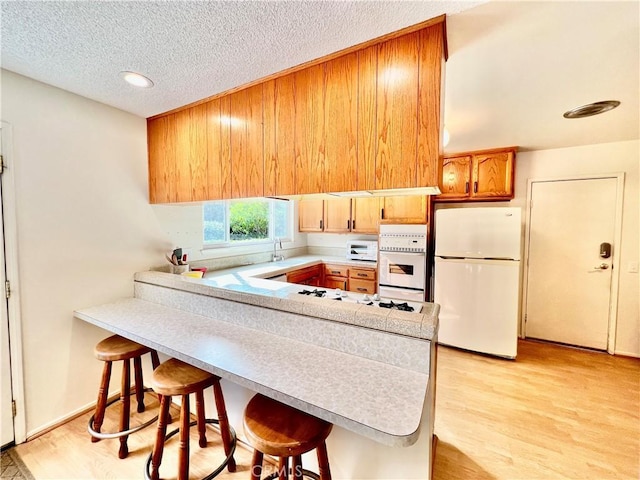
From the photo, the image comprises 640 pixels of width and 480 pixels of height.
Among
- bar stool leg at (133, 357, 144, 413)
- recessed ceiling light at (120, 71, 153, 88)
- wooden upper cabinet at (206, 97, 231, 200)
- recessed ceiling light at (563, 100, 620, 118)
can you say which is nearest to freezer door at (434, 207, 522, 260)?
recessed ceiling light at (563, 100, 620, 118)

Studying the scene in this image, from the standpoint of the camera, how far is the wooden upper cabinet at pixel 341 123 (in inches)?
53.4

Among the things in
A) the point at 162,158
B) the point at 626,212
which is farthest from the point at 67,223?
the point at 626,212

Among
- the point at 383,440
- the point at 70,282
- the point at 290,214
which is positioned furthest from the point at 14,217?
the point at 290,214

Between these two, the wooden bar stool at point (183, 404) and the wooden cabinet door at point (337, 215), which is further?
the wooden cabinet door at point (337, 215)

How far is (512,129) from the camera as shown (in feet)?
8.63

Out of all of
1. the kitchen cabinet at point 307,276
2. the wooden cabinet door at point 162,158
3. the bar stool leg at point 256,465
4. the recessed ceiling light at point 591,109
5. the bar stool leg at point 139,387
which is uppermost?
the recessed ceiling light at point 591,109

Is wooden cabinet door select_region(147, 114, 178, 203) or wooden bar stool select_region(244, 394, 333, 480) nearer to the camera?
wooden bar stool select_region(244, 394, 333, 480)

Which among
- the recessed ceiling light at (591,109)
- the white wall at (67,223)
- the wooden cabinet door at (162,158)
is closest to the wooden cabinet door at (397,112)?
the wooden cabinet door at (162,158)

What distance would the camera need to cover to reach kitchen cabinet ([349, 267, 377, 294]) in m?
3.71

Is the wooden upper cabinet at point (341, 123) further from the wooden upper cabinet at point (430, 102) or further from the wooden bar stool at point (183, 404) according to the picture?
the wooden bar stool at point (183, 404)

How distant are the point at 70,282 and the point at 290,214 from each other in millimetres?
2862

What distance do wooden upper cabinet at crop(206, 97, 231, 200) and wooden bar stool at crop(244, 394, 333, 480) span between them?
1297mm

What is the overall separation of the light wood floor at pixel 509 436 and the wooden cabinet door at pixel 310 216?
2.60 metres

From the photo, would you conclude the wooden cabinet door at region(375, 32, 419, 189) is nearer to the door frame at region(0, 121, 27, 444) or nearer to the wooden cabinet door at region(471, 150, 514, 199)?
the door frame at region(0, 121, 27, 444)
